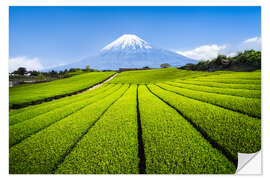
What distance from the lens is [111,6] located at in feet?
10.1

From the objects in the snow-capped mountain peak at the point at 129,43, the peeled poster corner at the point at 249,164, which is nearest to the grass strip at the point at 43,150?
the peeled poster corner at the point at 249,164

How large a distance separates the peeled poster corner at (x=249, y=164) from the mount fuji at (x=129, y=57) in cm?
6372

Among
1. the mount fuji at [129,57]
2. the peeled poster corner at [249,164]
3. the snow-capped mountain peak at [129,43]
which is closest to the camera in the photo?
the peeled poster corner at [249,164]

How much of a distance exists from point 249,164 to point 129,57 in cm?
10681

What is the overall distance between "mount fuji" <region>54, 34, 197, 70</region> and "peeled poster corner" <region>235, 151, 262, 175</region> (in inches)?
2509

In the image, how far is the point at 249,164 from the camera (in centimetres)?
176

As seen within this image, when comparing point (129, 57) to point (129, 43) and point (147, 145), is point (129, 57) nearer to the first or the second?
point (129, 43)

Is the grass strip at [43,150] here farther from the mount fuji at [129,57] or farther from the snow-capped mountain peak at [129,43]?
the snow-capped mountain peak at [129,43]

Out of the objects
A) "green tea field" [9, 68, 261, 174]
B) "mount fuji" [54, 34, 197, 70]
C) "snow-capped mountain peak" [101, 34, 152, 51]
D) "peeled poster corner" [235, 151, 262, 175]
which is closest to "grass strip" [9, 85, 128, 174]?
"green tea field" [9, 68, 261, 174]

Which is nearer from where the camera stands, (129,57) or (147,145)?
(147,145)

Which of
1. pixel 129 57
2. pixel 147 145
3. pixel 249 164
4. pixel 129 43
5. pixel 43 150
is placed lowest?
pixel 249 164

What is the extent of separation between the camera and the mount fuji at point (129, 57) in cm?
7812

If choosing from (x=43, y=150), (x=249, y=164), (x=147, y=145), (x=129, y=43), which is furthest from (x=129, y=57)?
(x=249, y=164)

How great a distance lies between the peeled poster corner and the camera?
1.62m
